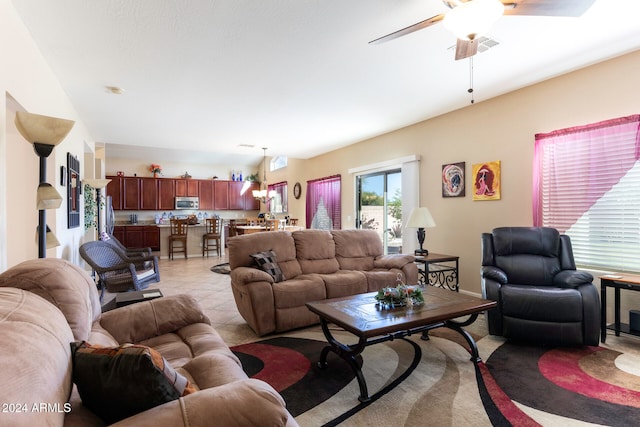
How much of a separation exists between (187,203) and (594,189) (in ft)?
32.9

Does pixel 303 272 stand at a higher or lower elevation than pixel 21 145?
lower

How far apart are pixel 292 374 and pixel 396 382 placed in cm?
72

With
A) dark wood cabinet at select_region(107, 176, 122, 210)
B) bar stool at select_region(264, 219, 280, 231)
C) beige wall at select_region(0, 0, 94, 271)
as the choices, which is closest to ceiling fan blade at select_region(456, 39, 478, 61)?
beige wall at select_region(0, 0, 94, 271)

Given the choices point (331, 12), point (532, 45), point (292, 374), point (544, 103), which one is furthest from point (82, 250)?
point (544, 103)

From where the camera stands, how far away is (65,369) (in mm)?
942

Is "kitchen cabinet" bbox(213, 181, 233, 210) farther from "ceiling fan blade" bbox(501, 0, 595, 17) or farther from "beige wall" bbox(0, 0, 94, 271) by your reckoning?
"ceiling fan blade" bbox(501, 0, 595, 17)

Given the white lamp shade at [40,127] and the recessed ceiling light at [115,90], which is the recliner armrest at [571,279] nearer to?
the white lamp shade at [40,127]

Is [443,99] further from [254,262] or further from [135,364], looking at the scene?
[135,364]

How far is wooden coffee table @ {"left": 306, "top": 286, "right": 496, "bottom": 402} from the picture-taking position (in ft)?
6.79

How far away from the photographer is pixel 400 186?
576cm

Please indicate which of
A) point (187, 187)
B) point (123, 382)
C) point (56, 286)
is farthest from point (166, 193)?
point (123, 382)

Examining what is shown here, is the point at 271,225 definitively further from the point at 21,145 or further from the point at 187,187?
the point at 21,145

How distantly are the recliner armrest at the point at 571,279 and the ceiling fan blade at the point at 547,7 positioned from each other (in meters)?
2.13

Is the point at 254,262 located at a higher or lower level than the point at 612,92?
lower
